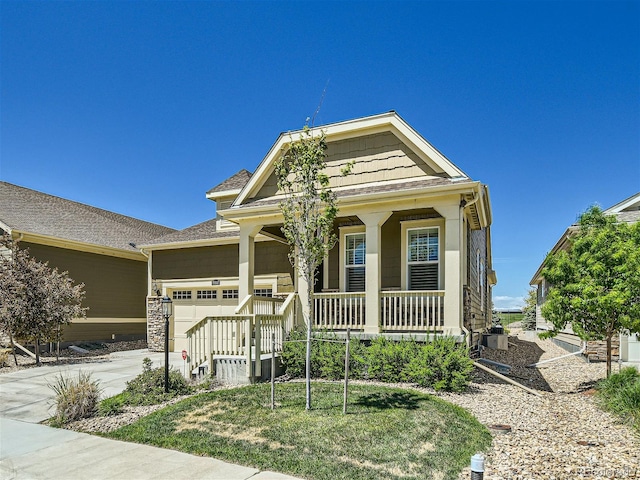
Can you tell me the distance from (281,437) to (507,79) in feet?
35.9

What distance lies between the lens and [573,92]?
12.4 metres

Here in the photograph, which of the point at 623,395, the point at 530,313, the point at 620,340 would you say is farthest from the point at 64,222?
the point at 530,313

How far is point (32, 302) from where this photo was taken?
12.5 metres

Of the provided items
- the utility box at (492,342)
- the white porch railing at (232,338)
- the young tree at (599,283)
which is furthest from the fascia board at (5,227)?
the utility box at (492,342)

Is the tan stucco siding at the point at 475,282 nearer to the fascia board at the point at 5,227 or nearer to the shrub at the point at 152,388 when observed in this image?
the shrub at the point at 152,388

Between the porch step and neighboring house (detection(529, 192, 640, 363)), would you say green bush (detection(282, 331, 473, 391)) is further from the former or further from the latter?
neighboring house (detection(529, 192, 640, 363))

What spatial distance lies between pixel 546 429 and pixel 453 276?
374cm

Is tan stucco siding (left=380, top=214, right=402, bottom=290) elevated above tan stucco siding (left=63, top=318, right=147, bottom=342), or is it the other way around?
tan stucco siding (left=380, top=214, right=402, bottom=290)

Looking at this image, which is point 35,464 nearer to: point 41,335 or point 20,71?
point 41,335

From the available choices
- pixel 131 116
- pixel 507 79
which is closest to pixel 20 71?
pixel 131 116

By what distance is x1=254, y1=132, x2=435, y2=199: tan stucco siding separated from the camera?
10.8 meters

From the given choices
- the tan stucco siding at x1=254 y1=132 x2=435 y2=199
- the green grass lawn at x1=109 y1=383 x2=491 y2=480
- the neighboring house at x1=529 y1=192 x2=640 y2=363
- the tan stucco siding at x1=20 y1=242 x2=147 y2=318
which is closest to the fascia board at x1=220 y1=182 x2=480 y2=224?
the tan stucco siding at x1=254 y1=132 x2=435 y2=199

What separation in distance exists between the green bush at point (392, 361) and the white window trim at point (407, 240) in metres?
2.11

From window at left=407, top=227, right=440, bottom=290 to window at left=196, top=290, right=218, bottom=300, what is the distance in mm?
7926
